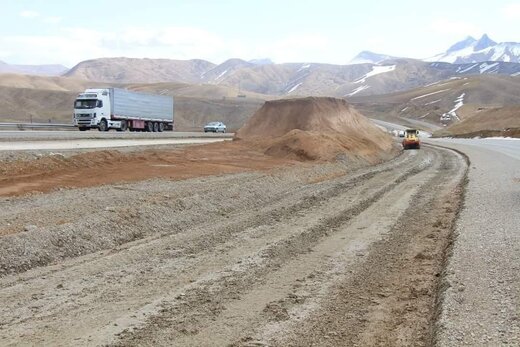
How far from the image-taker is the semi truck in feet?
156

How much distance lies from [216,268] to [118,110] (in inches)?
1744

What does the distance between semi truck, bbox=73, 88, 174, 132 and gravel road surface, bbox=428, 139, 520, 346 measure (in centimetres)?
3950

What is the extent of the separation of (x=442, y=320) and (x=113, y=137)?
3680 cm

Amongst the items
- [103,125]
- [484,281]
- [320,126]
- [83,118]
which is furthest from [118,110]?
[484,281]

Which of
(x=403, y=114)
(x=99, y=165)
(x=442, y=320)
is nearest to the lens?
(x=442, y=320)

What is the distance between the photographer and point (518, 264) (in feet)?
27.9

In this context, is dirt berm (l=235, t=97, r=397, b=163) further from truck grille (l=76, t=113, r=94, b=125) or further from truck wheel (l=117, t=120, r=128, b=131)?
truck grille (l=76, t=113, r=94, b=125)

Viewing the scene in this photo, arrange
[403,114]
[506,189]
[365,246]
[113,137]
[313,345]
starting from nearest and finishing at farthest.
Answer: [313,345]
[365,246]
[506,189]
[113,137]
[403,114]

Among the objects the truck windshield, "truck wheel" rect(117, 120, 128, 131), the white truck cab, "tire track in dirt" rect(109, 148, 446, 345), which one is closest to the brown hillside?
"truck wheel" rect(117, 120, 128, 131)

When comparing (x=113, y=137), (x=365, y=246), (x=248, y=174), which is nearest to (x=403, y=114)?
(x=113, y=137)

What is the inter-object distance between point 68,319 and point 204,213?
798 centimetres

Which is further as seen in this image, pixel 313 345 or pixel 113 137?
pixel 113 137

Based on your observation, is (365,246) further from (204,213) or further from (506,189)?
(506,189)

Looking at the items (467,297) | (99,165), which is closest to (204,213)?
(467,297)
